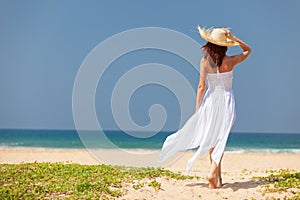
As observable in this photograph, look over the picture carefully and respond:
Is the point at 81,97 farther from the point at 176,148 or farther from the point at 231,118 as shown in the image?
the point at 231,118

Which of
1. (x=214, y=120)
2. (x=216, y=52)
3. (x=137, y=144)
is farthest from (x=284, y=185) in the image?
(x=137, y=144)

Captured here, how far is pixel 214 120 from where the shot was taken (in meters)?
7.35

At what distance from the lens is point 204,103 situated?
7457mm

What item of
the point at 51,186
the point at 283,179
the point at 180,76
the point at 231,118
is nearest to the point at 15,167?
the point at 51,186

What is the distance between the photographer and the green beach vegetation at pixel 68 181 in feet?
22.4

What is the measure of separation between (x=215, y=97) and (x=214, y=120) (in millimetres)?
411

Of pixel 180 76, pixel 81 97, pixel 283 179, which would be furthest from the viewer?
pixel 81 97

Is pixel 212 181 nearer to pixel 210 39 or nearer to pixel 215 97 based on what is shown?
pixel 215 97

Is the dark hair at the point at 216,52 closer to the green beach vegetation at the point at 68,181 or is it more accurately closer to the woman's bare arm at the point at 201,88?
the woman's bare arm at the point at 201,88

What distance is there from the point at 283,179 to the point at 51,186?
441 centimetres

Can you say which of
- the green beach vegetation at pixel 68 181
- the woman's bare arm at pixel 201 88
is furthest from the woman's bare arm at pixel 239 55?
the green beach vegetation at pixel 68 181

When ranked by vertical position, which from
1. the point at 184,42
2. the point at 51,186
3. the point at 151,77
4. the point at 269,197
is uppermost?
the point at 184,42

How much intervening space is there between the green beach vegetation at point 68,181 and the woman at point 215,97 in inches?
46.0

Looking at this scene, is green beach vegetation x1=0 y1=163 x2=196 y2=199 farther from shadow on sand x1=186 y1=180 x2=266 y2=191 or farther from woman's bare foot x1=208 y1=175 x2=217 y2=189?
woman's bare foot x1=208 y1=175 x2=217 y2=189
